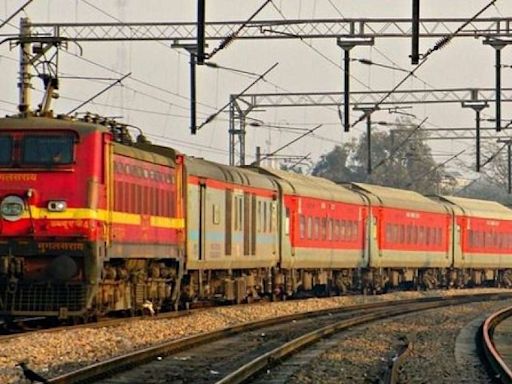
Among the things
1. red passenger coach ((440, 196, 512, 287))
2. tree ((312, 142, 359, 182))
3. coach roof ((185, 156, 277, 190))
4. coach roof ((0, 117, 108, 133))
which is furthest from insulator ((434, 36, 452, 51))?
tree ((312, 142, 359, 182))

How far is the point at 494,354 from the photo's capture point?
19.0 metres

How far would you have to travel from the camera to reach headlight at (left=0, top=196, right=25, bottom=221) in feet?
72.2

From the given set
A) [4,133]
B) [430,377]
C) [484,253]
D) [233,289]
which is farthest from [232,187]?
[484,253]

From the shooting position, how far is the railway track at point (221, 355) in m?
15.9

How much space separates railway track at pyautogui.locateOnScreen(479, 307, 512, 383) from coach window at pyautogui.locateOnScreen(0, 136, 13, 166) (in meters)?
8.90

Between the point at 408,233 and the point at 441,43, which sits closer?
the point at 441,43

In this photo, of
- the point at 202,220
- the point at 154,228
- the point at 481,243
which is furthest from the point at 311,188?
the point at 481,243

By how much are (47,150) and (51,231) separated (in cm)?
148

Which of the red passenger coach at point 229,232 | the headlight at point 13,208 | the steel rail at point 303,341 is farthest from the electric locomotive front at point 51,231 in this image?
the red passenger coach at point 229,232

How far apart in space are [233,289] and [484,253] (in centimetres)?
2805

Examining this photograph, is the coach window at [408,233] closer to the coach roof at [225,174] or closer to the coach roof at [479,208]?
the coach roof at [479,208]

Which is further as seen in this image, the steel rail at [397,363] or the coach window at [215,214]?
the coach window at [215,214]

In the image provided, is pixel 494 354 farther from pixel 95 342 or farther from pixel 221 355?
pixel 95 342

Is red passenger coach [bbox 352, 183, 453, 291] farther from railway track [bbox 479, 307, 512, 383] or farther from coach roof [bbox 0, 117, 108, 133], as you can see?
coach roof [bbox 0, 117, 108, 133]
